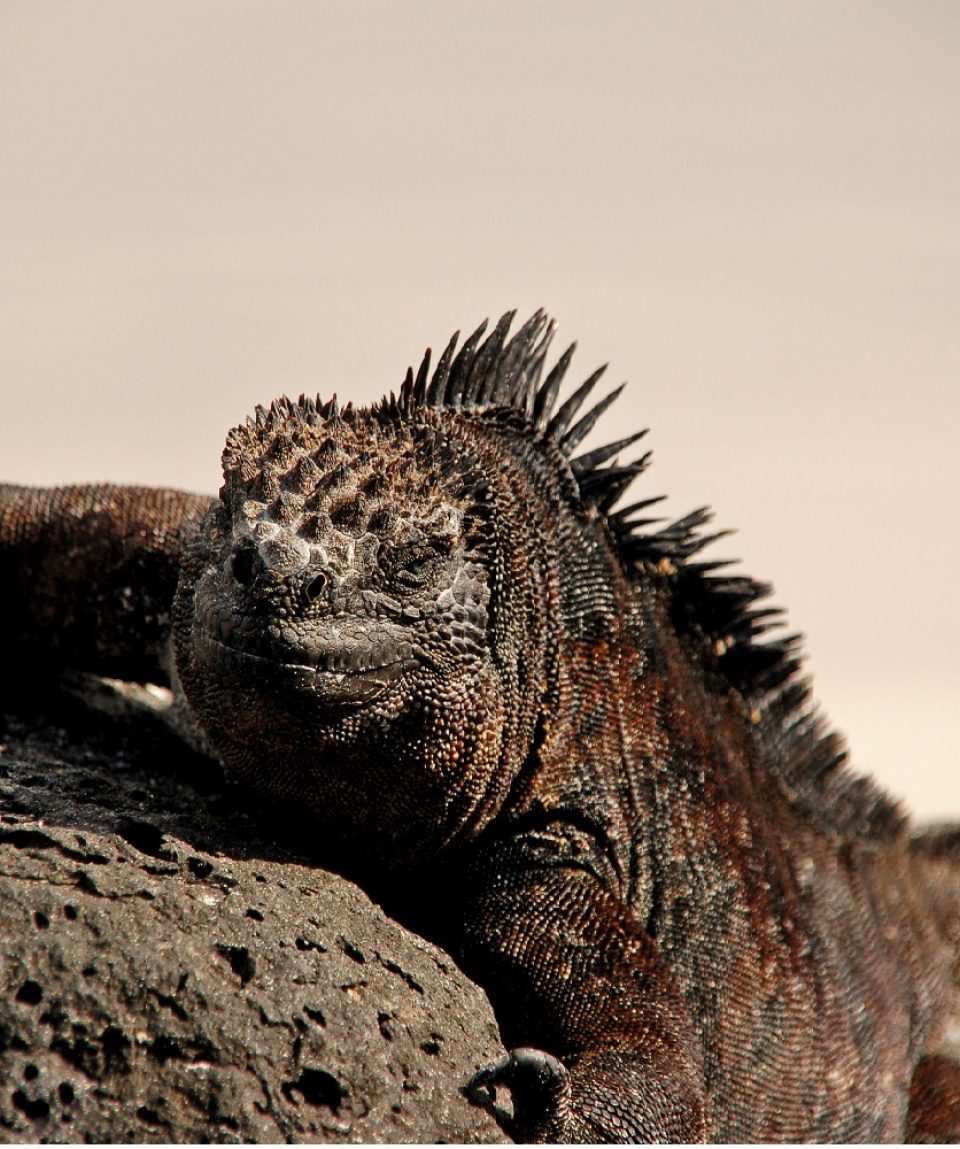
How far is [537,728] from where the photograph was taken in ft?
16.6

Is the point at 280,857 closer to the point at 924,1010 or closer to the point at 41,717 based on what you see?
the point at 41,717

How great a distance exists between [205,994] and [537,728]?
1480 millimetres

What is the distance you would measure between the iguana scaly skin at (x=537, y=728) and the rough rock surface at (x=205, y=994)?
0.21 m

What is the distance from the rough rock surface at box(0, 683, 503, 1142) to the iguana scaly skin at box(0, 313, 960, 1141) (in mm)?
207

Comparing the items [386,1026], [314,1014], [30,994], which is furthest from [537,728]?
[30,994]

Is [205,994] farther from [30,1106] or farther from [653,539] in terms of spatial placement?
[653,539]

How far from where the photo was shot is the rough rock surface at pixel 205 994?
3744 mm

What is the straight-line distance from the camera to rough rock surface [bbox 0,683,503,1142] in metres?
3.74

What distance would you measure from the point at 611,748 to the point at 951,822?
325 centimetres

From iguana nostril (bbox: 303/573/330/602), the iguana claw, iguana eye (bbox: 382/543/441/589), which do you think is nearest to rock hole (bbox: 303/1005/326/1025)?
the iguana claw

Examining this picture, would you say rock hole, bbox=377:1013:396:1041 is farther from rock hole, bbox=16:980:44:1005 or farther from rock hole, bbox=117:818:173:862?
rock hole, bbox=16:980:44:1005

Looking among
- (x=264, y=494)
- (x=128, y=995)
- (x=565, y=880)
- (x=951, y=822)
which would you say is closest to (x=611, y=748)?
(x=565, y=880)

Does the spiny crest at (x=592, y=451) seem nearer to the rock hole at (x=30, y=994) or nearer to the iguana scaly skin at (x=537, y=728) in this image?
the iguana scaly skin at (x=537, y=728)

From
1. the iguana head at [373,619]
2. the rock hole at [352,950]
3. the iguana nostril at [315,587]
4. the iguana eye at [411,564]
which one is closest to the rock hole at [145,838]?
the iguana head at [373,619]
